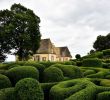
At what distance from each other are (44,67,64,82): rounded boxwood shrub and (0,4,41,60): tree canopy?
53.2 metres

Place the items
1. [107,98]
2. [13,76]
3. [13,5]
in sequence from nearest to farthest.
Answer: [107,98] < [13,76] < [13,5]

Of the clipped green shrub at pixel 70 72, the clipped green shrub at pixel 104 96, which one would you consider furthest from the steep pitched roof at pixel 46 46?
the clipped green shrub at pixel 104 96

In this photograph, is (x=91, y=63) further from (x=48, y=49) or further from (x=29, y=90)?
(x=48, y=49)

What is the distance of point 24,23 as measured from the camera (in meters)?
74.2

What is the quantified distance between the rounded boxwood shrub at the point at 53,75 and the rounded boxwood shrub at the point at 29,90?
2454 mm

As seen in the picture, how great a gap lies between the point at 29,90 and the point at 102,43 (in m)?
71.1

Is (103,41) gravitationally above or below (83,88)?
above

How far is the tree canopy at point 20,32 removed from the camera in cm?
7144

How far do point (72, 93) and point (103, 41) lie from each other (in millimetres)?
71260

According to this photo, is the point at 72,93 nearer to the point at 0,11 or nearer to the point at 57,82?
the point at 57,82

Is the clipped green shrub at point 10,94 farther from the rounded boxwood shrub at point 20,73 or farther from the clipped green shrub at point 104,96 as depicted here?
the clipped green shrub at point 104,96

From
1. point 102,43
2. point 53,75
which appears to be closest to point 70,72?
point 53,75

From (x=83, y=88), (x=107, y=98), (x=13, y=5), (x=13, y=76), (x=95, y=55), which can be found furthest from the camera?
(x=13, y=5)

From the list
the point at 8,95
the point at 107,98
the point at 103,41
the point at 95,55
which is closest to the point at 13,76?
the point at 8,95
